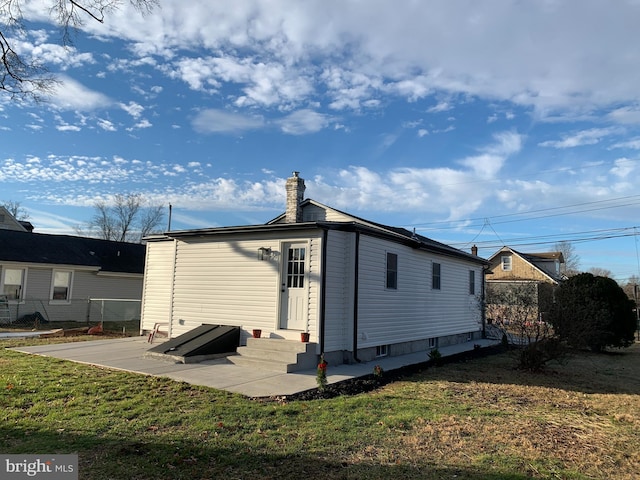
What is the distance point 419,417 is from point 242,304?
230 inches

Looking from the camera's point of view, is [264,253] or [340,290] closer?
[340,290]

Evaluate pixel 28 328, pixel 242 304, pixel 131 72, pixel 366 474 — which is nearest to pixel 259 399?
pixel 366 474

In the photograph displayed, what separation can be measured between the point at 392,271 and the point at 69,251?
17495 mm

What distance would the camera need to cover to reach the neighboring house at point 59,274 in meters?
18.4

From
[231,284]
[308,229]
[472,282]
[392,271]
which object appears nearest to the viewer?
[308,229]

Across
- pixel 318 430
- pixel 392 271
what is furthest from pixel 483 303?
pixel 318 430

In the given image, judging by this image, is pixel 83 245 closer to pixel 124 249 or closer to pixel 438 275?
pixel 124 249

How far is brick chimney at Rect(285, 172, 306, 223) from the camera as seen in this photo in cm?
1216

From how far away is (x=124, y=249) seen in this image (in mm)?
24609

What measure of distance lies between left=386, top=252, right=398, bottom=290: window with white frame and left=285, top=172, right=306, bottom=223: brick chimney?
2.92 meters

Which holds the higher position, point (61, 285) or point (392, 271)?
point (392, 271)

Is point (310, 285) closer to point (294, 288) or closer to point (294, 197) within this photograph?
point (294, 288)

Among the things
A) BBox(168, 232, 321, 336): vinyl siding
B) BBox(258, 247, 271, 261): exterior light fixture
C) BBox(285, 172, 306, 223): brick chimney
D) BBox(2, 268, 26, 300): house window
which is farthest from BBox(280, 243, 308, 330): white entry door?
BBox(2, 268, 26, 300): house window

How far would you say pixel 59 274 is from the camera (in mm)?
19891
